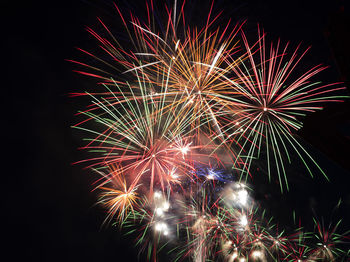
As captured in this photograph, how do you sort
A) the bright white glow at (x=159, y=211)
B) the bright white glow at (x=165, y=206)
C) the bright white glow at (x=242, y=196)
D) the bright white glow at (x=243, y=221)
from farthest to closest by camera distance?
the bright white glow at (x=243, y=221) < the bright white glow at (x=165, y=206) < the bright white glow at (x=159, y=211) < the bright white glow at (x=242, y=196)

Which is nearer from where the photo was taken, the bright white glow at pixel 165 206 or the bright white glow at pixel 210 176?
the bright white glow at pixel 210 176

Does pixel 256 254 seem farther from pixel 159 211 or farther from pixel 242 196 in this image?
pixel 159 211

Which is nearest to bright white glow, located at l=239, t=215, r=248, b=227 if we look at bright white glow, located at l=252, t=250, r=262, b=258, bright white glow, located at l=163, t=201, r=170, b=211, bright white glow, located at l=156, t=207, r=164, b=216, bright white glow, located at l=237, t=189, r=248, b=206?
bright white glow, located at l=237, t=189, r=248, b=206

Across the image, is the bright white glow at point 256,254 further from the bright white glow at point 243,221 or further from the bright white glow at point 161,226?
the bright white glow at point 161,226

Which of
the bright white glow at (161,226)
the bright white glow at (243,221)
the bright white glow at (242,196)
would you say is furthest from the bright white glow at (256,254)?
the bright white glow at (161,226)

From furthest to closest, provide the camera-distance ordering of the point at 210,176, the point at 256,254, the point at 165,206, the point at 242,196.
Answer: the point at 256,254, the point at 165,206, the point at 242,196, the point at 210,176

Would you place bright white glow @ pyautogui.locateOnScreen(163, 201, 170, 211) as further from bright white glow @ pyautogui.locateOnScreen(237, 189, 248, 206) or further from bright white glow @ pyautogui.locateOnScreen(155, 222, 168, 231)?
bright white glow @ pyautogui.locateOnScreen(237, 189, 248, 206)

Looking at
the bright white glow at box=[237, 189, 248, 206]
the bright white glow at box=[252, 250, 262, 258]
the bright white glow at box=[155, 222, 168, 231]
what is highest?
the bright white glow at box=[237, 189, 248, 206]

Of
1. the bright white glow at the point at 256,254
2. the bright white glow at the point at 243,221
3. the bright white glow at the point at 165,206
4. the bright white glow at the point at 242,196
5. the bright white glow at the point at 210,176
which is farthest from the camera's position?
the bright white glow at the point at 256,254

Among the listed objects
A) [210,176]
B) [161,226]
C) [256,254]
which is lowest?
[256,254]

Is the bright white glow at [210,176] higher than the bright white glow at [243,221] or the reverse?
higher

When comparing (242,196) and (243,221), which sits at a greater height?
(242,196)

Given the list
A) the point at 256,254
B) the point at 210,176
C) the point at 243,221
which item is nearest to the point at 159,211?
the point at 210,176
